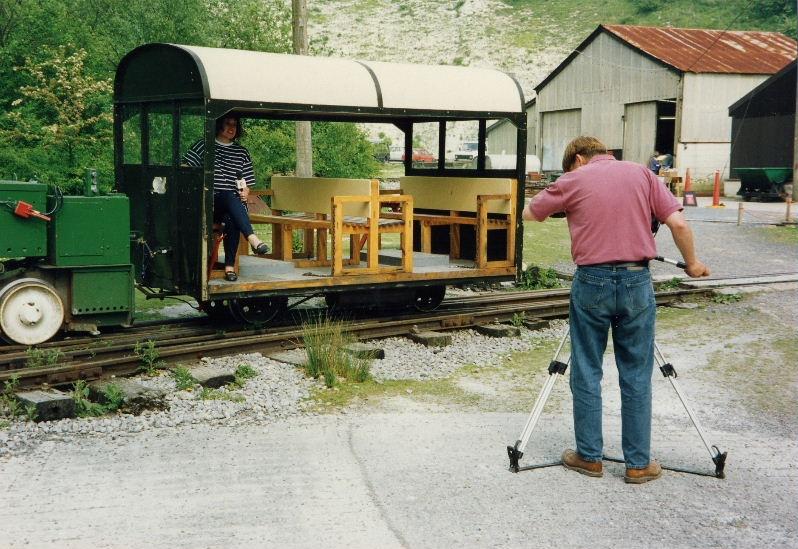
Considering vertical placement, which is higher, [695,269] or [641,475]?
[695,269]

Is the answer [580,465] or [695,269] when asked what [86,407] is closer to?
[580,465]

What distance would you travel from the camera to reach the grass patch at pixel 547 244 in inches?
675

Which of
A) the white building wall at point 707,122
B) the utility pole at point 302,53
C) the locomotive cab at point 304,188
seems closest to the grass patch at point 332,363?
the locomotive cab at point 304,188

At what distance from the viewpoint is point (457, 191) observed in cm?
1220

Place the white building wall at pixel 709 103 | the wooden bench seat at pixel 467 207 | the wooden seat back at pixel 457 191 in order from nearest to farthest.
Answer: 1. the wooden bench seat at pixel 467 207
2. the wooden seat back at pixel 457 191
3. the white building wall at pixel 709 103

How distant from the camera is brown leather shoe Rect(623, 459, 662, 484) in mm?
5895

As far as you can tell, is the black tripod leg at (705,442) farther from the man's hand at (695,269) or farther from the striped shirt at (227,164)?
the striped shirt at (227,164)

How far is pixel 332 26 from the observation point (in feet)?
291

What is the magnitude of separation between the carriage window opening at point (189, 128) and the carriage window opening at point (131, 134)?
1001mm

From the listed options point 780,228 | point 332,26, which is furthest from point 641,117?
point 332,26

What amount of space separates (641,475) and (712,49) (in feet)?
117

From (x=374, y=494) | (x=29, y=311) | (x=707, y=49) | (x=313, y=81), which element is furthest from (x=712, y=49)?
(x=374, y=494)

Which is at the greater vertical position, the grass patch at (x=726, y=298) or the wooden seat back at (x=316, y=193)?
the wooden seat back at (x=316, y=193)

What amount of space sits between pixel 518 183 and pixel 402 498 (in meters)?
6.46
